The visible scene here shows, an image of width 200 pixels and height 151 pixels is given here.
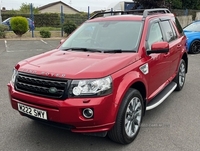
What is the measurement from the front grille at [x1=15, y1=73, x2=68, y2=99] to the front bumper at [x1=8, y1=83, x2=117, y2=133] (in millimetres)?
71

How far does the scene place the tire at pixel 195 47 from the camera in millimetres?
10608

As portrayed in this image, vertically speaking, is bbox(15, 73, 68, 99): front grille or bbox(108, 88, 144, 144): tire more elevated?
bbox(15, 73, 68, 99): front grille

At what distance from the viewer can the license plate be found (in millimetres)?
2840

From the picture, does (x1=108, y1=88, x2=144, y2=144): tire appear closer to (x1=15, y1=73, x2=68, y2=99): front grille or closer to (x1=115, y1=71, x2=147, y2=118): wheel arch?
(x1=115, y1=71, x2=147, y2=118): wheel arch

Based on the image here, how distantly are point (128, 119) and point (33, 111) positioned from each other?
1.29 m

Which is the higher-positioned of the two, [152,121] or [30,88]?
[30,88]

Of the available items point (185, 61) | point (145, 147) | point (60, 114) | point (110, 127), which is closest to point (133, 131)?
point (145, 147)

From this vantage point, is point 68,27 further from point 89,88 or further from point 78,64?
point 89,88

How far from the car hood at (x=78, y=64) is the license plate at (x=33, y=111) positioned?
46 centimetres

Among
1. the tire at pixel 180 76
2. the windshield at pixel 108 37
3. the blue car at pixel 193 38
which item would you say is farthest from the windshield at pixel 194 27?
the windshield at pixel 108 37

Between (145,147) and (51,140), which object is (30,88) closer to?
(51,140)

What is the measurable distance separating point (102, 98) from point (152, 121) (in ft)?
5.32

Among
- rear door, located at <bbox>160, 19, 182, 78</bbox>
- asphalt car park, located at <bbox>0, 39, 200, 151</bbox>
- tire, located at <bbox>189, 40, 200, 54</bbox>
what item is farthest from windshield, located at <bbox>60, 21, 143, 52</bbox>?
tire, located at <bbox>189, 40, 200, 54</bbox>

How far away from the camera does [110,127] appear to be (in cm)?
284
